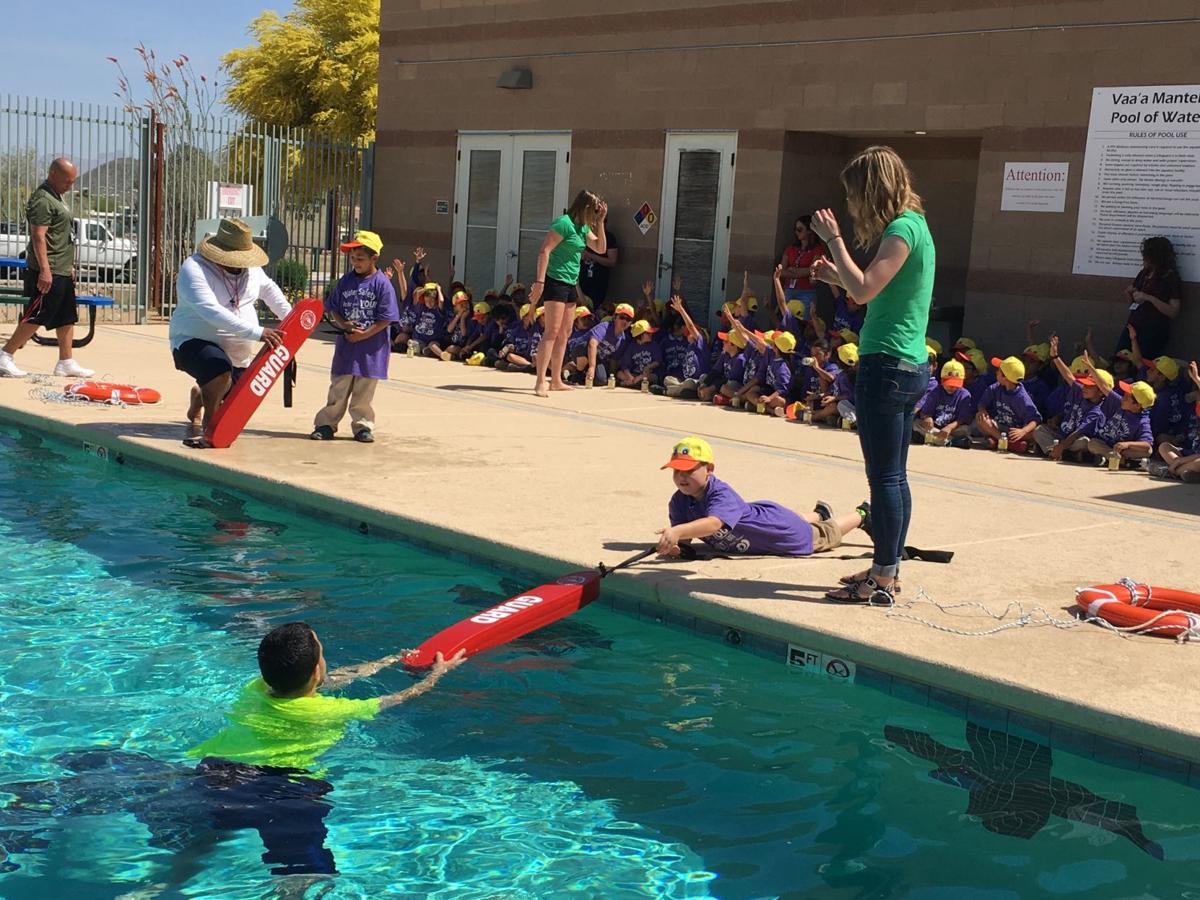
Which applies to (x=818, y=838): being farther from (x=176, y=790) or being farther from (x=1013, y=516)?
(x=1013, y=516)

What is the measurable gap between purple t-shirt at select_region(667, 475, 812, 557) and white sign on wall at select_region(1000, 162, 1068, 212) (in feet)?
24.9

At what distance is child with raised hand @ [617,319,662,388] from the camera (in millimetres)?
15844

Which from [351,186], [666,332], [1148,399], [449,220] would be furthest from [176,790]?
[351,186]

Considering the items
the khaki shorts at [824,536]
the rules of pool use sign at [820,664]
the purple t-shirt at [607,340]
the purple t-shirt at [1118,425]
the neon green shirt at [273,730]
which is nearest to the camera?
the neon green shirt at [273,730]

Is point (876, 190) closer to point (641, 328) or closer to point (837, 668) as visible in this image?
point (837, 668)

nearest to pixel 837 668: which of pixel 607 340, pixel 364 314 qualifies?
pixel 364 314

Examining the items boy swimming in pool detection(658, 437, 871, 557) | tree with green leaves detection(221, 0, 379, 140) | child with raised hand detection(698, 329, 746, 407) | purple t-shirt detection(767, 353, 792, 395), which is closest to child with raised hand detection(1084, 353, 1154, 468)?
purple t-shirt detection(767, 353, 792, 395)

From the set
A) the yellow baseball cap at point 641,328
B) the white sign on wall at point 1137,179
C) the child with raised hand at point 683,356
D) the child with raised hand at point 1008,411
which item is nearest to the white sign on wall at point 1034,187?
the white sign on wall at point 1137,179

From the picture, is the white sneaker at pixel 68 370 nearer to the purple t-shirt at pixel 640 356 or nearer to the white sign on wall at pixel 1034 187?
the purple t-shirt at pixel 640 356

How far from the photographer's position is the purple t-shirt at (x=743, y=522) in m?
7.52

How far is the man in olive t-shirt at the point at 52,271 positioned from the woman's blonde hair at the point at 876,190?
959 cm

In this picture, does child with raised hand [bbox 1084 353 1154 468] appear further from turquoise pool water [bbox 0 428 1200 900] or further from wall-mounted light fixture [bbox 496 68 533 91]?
wall-mounted light fixture [bbox 496 68 533 91]

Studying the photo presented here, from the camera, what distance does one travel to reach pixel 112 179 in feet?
66.8

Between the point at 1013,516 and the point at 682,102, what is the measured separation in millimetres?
9800
